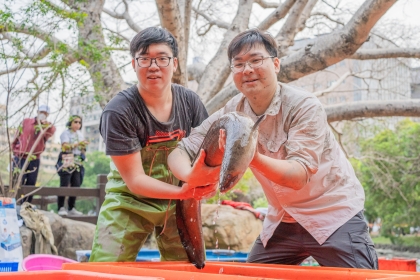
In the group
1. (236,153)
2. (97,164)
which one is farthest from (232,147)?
(97,164)

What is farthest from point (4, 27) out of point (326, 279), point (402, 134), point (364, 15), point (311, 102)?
point (402, 134)

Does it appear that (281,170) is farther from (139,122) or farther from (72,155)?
(72,155)

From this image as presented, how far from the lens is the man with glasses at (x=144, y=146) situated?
270 cm

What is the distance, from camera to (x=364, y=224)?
275cm

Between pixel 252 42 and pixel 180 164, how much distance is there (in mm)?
662

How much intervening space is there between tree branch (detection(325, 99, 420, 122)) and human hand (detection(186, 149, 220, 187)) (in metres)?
6.96

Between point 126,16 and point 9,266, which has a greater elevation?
point 126,16

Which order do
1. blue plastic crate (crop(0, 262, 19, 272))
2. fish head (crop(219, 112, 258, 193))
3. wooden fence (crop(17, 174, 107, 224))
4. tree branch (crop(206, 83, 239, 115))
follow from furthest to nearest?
1. tree branch (crop(206, 83, 239, 115))
2. wooden fence (crop(17, 174, 107, 224))
3. blue plastic crate (crop(0, 262, 19, 272))
4. fish head (crop(219, 112, 258, 193))

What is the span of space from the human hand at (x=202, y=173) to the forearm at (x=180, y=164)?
7 cm

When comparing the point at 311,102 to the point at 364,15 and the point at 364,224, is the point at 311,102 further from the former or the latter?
the point at 364,15

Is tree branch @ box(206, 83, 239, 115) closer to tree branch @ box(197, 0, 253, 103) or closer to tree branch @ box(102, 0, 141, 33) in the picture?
tree branch @ box(197, 0, 253, 103)

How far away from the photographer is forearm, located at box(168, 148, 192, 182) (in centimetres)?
235

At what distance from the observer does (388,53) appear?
29.9 ft

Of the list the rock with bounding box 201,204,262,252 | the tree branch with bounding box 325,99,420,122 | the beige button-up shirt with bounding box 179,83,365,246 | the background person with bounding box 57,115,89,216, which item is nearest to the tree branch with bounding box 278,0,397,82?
the tree branch with bounding box 325,99,420,122
